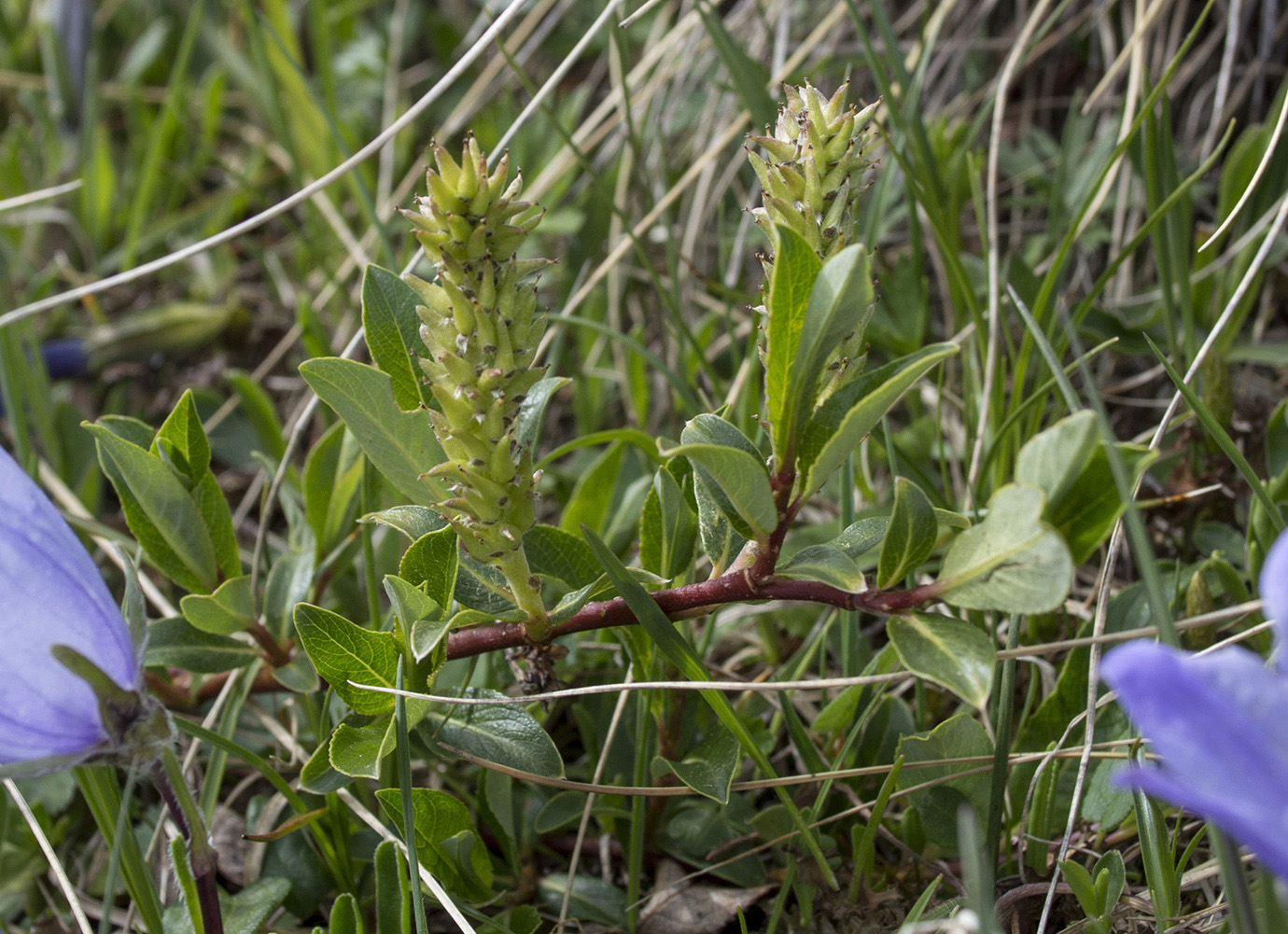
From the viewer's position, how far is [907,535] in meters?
0.91

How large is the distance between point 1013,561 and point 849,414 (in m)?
0.16

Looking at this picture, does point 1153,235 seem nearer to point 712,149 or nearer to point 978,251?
point 978,251

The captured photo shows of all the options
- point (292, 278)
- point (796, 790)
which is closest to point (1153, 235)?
point (796, 790)

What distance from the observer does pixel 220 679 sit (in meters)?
1.45

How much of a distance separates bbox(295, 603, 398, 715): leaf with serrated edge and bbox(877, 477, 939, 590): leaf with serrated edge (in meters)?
0.49

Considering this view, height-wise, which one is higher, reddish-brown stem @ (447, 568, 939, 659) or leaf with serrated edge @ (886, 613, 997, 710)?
reddish-brown stem @ (447, 568, 939, 659)

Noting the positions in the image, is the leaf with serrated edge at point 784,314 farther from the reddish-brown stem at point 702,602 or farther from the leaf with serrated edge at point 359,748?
the leaf with serrated edge at point 359,748

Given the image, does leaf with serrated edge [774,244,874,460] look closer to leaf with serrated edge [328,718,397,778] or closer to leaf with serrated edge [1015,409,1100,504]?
leaf with serrated edge [1015,409,1100,504]

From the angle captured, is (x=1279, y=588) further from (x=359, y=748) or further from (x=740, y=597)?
(x=359, y=748)

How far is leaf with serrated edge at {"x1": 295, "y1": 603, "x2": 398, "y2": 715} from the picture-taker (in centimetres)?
108

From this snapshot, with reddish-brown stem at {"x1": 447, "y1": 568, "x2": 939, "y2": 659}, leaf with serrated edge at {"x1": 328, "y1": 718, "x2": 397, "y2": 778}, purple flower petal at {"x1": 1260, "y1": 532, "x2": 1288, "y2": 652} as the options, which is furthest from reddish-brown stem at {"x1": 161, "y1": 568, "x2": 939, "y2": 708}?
purple flower petal at {"x1": 1260, "y1": 532, "x2": 1288, "y2": 652}

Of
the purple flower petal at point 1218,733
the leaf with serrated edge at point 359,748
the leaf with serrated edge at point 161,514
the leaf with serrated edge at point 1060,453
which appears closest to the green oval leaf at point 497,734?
the leaf with serrated edge at point 359,748

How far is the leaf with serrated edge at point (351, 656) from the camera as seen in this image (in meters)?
1.08

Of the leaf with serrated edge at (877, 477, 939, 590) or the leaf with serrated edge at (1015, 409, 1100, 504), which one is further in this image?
the leaf with serrated edge at (877, 477, 939, 590)
